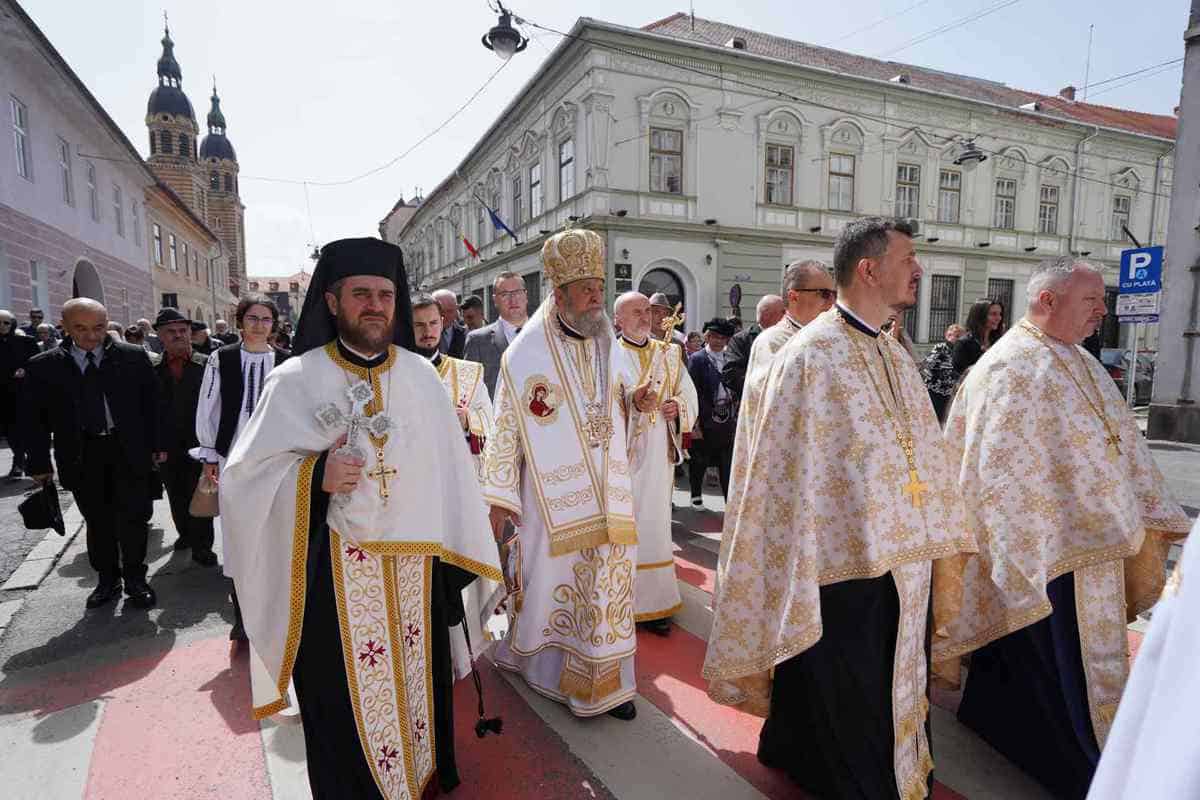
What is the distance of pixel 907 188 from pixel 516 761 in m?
24.2

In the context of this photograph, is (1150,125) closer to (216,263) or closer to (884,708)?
(884,708)

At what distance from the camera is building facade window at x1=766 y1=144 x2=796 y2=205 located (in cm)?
2058

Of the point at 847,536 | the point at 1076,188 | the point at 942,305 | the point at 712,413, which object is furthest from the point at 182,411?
the point at 1076,188

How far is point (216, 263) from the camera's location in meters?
44.4

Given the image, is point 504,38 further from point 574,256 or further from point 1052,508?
point 1052,508

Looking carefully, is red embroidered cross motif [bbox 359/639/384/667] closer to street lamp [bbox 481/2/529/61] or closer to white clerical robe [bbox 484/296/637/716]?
white clerical robe [bbox 484/296/637/716]

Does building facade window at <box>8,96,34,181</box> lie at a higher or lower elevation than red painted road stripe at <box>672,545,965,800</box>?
higher

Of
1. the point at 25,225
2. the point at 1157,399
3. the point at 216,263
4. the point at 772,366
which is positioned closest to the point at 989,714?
the point at 772,366

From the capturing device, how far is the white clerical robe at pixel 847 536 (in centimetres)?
217

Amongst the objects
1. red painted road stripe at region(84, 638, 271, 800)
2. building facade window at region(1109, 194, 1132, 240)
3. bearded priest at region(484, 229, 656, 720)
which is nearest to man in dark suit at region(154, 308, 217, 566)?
red painted road stripe at region(84, 638, 271, 800)

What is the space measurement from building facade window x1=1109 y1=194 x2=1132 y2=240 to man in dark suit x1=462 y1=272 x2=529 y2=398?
2982 cm

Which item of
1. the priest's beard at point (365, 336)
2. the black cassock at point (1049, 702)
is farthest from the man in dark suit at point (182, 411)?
the black cassock at point (1049, 702)

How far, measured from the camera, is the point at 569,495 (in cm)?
308

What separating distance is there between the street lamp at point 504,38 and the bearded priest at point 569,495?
9.39 m
